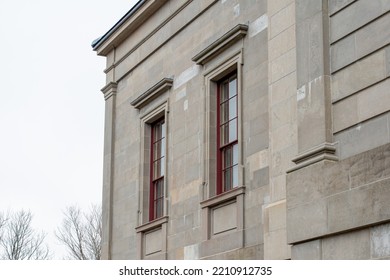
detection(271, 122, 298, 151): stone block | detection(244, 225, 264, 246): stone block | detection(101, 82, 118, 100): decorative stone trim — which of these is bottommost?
detection(244, 225, 264, 246): stone block

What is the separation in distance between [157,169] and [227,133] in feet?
13.9

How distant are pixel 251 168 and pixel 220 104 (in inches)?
108

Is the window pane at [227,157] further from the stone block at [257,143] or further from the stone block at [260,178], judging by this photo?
the stone block at [260,178]

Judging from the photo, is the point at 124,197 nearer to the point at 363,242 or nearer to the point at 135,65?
the point at 135,65

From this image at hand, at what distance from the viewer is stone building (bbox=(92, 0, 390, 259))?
14.0m

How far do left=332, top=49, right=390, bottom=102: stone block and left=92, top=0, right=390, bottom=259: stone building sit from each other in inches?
1.0

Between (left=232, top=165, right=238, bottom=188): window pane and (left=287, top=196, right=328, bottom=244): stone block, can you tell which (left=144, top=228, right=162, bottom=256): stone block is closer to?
(left=232, top=165, right=238, bottom=188): window pane

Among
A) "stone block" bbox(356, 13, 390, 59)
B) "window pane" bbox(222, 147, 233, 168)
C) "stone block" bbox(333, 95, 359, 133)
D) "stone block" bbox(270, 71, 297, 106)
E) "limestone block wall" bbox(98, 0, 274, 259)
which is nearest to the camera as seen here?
"stone block" bbox(356, 13, 390, 59)

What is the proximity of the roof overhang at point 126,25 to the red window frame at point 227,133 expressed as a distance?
4812mm

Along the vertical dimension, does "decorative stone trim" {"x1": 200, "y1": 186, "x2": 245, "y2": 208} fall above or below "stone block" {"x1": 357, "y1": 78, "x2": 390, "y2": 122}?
below

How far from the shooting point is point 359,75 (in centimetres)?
1434

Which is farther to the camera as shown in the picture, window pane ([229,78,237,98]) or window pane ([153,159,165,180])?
window pane ([153,159,165,180])

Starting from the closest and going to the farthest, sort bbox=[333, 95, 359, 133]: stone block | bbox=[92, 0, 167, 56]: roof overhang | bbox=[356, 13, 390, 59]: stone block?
bbox=[356, 13, 390, 59]: stone block < bbox=[333, 95, 359, 133]: stone block < bbox=[92, 0, 167, 56]: roof overhang

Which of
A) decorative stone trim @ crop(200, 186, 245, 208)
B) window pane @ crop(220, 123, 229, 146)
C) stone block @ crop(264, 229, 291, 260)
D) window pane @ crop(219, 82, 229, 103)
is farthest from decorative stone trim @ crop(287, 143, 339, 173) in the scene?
window pane @ crop(219, 82, 229, 103)
